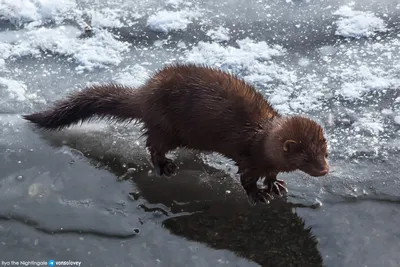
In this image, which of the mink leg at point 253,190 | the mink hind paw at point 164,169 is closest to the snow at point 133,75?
the mink hind paw at point 164,169

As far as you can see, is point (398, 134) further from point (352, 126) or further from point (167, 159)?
point (167, 159)

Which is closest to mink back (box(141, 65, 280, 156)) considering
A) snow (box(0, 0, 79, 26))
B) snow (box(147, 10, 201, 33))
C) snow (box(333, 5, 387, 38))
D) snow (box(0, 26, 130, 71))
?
snow (box(0, 26, 130, 71))

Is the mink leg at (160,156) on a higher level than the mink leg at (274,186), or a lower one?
lower

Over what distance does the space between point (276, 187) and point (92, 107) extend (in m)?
1.30

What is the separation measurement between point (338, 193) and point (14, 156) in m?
2.06

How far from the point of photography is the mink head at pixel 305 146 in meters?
3.40

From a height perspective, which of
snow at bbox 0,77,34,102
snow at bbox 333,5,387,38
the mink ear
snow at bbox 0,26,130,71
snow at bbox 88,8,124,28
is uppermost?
snow at bbox 333,5,387,38

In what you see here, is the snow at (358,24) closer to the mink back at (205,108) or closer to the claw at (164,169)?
the mink back at (205,108)

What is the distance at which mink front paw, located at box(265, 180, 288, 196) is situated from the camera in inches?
147

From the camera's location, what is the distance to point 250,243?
11.1 feet

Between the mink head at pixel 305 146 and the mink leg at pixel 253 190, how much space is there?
0.30 metres

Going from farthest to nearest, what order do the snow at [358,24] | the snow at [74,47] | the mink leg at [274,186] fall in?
1. the snow at [358,24]
2. the snow at [74,47]
3. the mink leg at [274,186]

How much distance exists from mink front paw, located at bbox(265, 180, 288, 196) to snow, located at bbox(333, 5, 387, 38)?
1771mm

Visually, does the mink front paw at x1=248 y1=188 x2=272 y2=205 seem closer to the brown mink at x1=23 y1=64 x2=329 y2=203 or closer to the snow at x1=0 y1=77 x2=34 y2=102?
the brown mink at x1=23 y1=64 x2=329 y2=203
